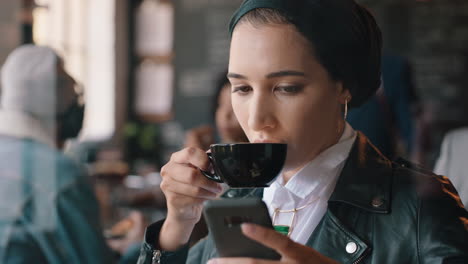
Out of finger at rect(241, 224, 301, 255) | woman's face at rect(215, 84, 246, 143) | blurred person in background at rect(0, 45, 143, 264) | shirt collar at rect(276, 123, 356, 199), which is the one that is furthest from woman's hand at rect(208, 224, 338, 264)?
woman's face at rect(215, 84, 246, 143)

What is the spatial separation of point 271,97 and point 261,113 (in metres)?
0.03

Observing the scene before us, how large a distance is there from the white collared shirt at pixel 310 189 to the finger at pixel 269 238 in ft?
0.90

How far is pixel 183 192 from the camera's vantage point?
864mm

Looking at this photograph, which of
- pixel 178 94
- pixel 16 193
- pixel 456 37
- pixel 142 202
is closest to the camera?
pixel 16 193

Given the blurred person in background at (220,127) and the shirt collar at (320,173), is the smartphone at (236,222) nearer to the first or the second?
the shirt collar at (320,173)

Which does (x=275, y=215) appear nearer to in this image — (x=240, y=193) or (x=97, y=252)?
(x=240, y=193)

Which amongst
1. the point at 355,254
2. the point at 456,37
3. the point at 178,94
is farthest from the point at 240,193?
the point at 178,94

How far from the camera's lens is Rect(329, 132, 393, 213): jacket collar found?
899 millimetres

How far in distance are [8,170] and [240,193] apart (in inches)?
18.5

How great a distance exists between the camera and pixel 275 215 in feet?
3.19

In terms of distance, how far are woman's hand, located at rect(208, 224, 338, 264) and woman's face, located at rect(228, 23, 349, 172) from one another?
8.1 inches

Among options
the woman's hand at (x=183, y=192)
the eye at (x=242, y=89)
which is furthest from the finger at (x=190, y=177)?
the eye at (x=242, y=89)

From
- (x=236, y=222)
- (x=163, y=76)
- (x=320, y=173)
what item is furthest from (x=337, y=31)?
(x=163, y=76)

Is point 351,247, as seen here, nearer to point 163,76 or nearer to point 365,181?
point 365,181
